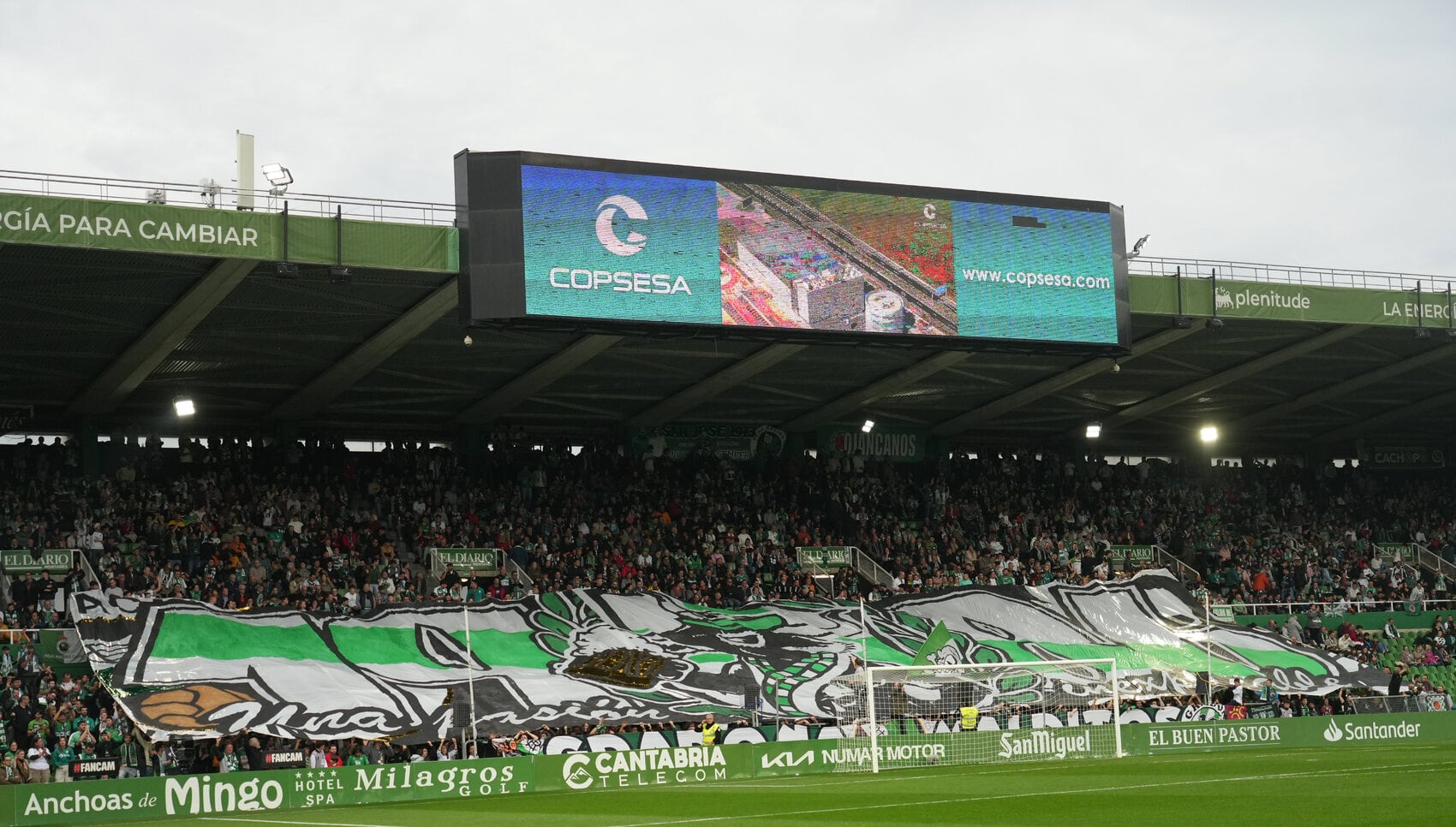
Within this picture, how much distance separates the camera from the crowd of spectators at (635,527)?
3638 centimetres

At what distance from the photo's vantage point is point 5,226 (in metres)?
29.5

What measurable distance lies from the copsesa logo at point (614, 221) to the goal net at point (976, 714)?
10.2 meters

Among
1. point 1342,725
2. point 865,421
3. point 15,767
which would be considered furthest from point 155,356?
point 1342,725

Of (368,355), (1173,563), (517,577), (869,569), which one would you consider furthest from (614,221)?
(1173,563)

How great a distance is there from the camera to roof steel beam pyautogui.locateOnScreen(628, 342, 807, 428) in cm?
3997

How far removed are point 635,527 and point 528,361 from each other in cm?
598

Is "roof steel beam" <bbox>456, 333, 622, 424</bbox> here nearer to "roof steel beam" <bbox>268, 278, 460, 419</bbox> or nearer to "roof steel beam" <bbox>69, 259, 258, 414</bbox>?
"roof steel beam" <bbox>268, 278, 460, 419</bbox>

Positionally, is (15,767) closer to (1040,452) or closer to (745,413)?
(745,413)

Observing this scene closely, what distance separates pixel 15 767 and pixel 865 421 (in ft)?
89.9

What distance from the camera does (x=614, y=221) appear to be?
34.8 m

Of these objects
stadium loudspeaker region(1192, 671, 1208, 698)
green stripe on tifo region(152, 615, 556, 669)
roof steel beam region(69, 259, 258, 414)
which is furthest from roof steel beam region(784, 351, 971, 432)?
roof steel beam region(69, 259, 258, 414)

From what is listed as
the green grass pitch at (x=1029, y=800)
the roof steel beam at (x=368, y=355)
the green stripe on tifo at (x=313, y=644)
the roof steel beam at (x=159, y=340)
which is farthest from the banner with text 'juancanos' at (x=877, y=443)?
the green grass pitch at (x=1029, y=800)

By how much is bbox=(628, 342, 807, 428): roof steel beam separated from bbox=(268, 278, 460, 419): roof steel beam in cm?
816

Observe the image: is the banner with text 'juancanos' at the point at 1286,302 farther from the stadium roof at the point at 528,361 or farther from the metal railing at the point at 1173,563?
the metal railing at the point at 1173,563
